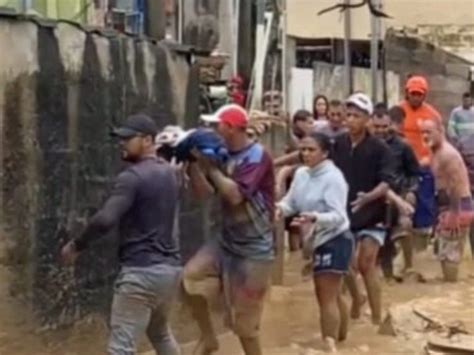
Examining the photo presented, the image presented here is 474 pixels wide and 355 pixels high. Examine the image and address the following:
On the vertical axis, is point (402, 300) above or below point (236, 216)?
below

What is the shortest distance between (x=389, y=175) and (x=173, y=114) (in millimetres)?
2001

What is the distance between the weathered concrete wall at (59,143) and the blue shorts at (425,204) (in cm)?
632

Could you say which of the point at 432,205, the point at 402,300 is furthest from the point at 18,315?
the point at 432,205

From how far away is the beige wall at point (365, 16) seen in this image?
2320cm

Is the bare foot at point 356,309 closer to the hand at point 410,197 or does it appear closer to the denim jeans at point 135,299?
the hand at point 410,197

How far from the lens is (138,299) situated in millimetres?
8000

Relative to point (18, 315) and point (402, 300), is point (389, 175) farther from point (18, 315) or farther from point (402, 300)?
point (18, 315)

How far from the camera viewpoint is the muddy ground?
28.8ft

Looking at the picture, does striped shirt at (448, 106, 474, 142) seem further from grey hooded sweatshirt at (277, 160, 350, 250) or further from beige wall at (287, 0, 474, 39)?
grey hooded sweatshirt at (277, 160, 350, 250)

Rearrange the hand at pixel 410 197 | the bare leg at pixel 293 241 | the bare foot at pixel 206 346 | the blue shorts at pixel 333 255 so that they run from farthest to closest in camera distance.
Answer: the bare leg at pixel 293 241 → the hand at pixel 410 197 → the blue shorts at pixel 333 255 → the bare foot at pixel 206 346

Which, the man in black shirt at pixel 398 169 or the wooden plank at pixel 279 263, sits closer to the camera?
the man in black shirt at pixel 398 169

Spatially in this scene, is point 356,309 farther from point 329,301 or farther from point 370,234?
point 329,301

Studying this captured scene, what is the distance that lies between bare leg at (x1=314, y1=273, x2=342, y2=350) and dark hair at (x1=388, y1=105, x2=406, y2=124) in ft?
13.4

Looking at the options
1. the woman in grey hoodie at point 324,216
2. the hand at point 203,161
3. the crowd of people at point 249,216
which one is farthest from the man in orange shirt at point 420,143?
the hand at point 203,161
